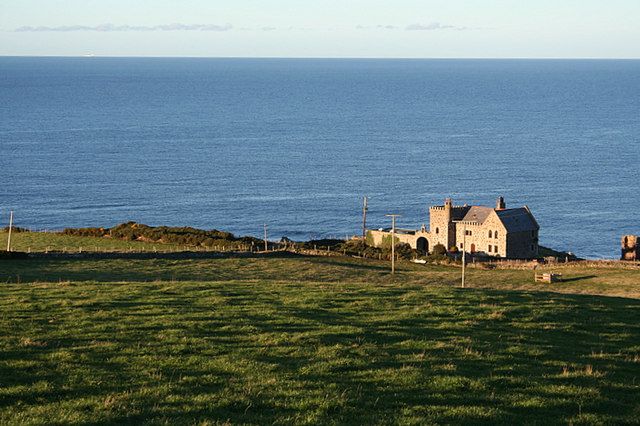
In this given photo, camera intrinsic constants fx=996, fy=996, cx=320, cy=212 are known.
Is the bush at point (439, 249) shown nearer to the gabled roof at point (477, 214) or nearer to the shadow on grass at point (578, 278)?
the gabled roof at point (477, 214)

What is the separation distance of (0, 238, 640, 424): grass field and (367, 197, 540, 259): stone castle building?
48.6 meters

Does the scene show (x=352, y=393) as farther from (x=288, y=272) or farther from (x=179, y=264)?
(x=179, y=264)

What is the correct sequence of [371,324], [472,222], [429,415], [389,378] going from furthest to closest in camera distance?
[472,222]
[371,324]
[389,378]
[429,415]

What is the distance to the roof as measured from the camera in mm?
85812

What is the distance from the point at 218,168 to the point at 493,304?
147818 mm

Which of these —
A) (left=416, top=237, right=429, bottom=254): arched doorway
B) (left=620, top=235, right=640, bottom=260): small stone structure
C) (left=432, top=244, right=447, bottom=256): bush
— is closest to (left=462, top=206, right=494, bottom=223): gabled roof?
(left=432, top=244, right=447, bottom=256): bush

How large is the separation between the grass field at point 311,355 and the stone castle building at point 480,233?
1914 inches

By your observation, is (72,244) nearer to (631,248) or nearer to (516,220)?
(516,220)

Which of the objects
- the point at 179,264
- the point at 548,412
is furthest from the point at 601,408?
the point at 179,264

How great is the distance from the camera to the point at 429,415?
19.3 m

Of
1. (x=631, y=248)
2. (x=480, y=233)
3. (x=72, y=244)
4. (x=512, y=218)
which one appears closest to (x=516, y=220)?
(x=512, y=218)

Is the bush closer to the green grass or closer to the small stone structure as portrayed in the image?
the small stone structure

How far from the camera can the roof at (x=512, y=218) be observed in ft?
282

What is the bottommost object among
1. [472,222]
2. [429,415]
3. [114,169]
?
[429,415]
